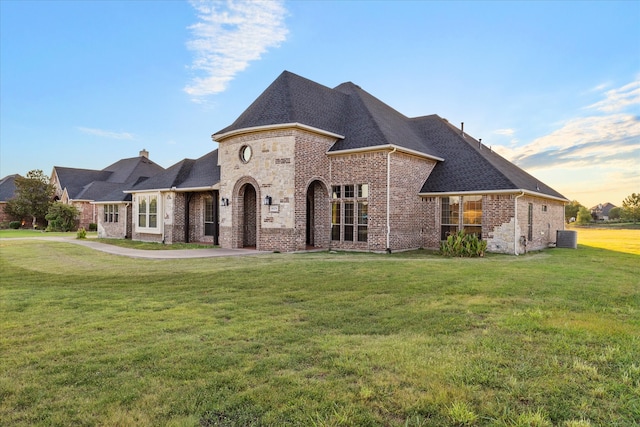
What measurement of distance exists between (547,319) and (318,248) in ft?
39.8

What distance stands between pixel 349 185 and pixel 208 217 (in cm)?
907

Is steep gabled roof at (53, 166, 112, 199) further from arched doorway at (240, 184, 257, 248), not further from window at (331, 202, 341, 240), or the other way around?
window at (331, 202, 341, 240)

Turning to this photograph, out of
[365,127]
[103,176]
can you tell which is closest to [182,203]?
[365,127]

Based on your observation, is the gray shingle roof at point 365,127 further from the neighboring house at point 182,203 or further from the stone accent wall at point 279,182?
the neighboring house at point 182,203

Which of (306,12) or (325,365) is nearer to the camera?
(325,365)

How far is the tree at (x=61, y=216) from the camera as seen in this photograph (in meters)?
35.6

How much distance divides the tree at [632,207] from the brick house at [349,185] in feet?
210

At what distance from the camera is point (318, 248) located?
1728cm

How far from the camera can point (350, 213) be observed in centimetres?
1688

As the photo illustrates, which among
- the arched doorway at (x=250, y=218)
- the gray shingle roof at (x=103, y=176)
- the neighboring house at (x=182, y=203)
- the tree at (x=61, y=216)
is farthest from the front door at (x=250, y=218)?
the tree at (x=61, y=216)

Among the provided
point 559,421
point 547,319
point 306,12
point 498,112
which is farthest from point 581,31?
point 559,421

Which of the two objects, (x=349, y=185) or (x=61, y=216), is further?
(x=61, y=216)

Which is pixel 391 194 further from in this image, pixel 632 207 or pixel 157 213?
pixel 632 207

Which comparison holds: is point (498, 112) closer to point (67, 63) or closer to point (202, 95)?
point (202, 95)
